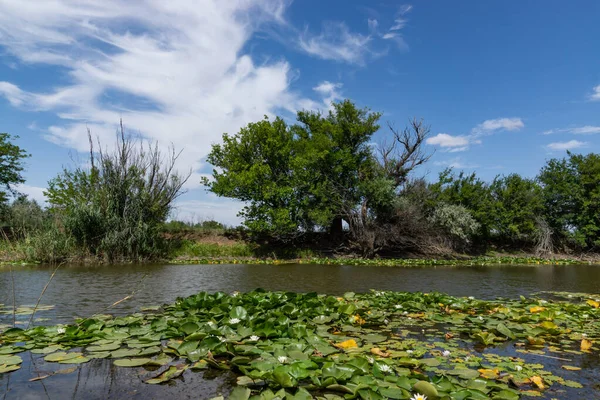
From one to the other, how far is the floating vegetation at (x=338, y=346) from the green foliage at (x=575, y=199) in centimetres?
2492

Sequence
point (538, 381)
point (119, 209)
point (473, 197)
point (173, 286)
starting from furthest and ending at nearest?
1. point (473, 197)
2. point (119, 209)
3. point (173, 286)
4. point (538, 381)

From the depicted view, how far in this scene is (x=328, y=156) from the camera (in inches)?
842

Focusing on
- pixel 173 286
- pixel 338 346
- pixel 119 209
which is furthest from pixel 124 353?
pixel 119 209

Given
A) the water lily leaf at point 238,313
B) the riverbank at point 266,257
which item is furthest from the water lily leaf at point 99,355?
the riverbank at point 266,257

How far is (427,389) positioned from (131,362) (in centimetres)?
265

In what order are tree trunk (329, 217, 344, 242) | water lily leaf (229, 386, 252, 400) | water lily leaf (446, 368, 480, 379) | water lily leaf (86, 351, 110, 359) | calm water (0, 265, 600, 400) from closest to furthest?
1. water lily leaf (229, 386, 252, 400)
2. calm water (0, 265, 600, 400)
3. water lily leaf (446, 368, 480, 379)
4. water lily leaf (86, 351, 110, 359)
5. tree trunk (329, 217, 344, 242)

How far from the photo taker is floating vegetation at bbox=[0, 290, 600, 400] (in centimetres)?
310

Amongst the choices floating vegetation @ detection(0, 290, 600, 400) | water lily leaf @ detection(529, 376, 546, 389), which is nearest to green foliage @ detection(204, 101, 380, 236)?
floating vegetation @ detection(0, 290, 600, 400)

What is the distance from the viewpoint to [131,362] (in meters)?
3.58

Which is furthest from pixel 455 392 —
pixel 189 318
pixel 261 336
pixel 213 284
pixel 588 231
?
pixel 588 231

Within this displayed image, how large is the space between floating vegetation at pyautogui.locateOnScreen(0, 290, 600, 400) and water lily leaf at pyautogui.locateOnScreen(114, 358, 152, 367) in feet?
0.03

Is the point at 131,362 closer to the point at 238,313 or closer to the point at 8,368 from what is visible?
the point at 8,368

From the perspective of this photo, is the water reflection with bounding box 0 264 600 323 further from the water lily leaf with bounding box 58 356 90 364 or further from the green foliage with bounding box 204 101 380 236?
the green foliage with bounding box 204 101 380 236

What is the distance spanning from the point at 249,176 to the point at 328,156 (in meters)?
4.55
